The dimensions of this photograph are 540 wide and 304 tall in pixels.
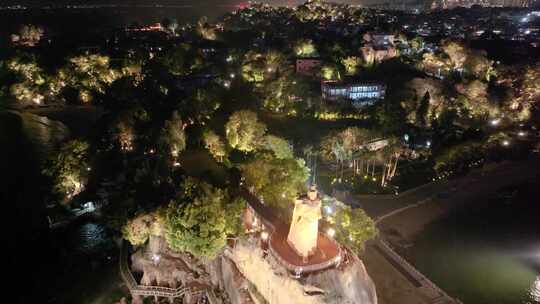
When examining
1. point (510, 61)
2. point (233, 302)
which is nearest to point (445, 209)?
point (233, 302)

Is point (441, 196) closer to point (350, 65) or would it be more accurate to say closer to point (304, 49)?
point (350, 65)

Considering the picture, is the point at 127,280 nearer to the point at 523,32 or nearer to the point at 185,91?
the point at 185,91

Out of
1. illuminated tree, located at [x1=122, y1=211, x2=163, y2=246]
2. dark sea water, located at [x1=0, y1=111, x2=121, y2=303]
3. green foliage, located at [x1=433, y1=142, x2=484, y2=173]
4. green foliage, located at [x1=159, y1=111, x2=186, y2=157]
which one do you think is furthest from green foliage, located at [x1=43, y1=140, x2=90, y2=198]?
green foliage, located at [x1=433, y1=142, x2=484, y2=173]

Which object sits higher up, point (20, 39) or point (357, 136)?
point (20, 39)

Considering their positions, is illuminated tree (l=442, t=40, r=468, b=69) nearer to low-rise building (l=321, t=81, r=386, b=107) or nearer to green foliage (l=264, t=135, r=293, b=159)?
low-rise building (l=321, t=81, r=386, b=107)

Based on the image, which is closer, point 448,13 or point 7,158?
point 7,158

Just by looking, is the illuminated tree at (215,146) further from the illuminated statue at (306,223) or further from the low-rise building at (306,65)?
the low-rise building at (306,65)
